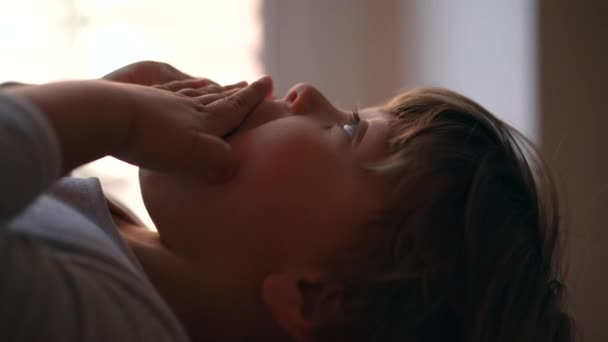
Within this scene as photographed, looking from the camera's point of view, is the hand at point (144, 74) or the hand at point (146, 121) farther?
the hand at point (144, 74)

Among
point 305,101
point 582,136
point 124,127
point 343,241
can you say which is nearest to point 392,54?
point 582,136

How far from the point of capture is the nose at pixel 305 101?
749 millimetres

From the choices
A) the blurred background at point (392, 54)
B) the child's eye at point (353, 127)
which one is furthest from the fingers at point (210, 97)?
the blurred background at point (392, 54)

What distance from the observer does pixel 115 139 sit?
1.90 feet

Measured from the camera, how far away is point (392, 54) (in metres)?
1.36

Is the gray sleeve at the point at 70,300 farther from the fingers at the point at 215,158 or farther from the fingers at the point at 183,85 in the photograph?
the fingers at the point at 183,85

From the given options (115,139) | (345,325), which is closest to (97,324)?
(115,139)

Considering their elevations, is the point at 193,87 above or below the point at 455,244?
above

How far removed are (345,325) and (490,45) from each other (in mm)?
580

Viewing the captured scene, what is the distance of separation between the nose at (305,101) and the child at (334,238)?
2cm

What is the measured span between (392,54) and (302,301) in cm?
77

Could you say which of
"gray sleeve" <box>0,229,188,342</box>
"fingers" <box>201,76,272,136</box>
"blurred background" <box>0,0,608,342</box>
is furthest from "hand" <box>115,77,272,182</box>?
"blurred background" <box>0,0,608,342</box>

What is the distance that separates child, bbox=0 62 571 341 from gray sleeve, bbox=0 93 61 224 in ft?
0.63

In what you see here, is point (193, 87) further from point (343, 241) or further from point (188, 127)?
point (343, 241)
